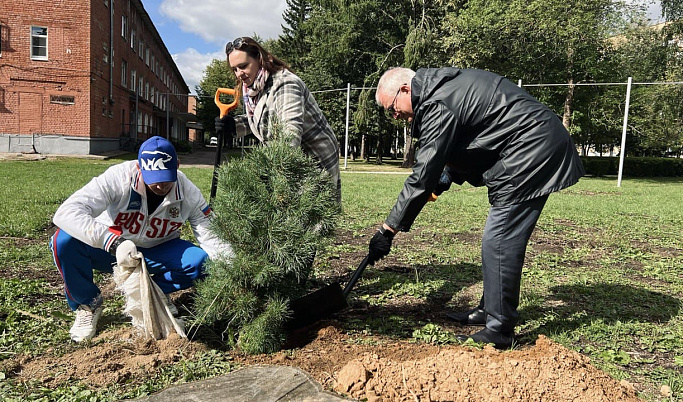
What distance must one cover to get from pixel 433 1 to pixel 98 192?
29764mm

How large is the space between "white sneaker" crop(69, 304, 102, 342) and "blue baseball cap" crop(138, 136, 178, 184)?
38.3 inches

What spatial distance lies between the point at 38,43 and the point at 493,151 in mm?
25803

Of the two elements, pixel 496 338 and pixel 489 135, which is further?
pixel 496 338

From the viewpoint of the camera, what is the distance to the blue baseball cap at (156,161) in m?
2.90

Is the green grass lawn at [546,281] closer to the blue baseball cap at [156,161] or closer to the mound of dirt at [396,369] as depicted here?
the mound of dirt at [396,369]

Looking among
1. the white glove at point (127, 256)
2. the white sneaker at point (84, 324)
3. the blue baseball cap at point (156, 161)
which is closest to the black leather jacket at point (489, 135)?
the blue baseball cap at point (156, 161)

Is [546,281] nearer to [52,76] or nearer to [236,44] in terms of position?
[236,44]

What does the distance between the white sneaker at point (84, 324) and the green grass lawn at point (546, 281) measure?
0.35 feet

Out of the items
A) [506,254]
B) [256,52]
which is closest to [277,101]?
[256,52]

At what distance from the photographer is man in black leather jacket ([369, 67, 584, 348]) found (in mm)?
2801

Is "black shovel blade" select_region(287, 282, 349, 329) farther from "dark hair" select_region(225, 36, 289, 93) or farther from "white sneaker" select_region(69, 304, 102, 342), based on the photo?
"dark hair" select_region(225, 36, 289, 93)

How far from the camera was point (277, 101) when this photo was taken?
326 centimetres

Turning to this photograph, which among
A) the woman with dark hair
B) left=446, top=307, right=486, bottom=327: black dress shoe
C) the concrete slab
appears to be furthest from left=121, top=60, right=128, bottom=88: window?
the concrete slab

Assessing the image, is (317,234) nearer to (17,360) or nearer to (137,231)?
(137,231)
